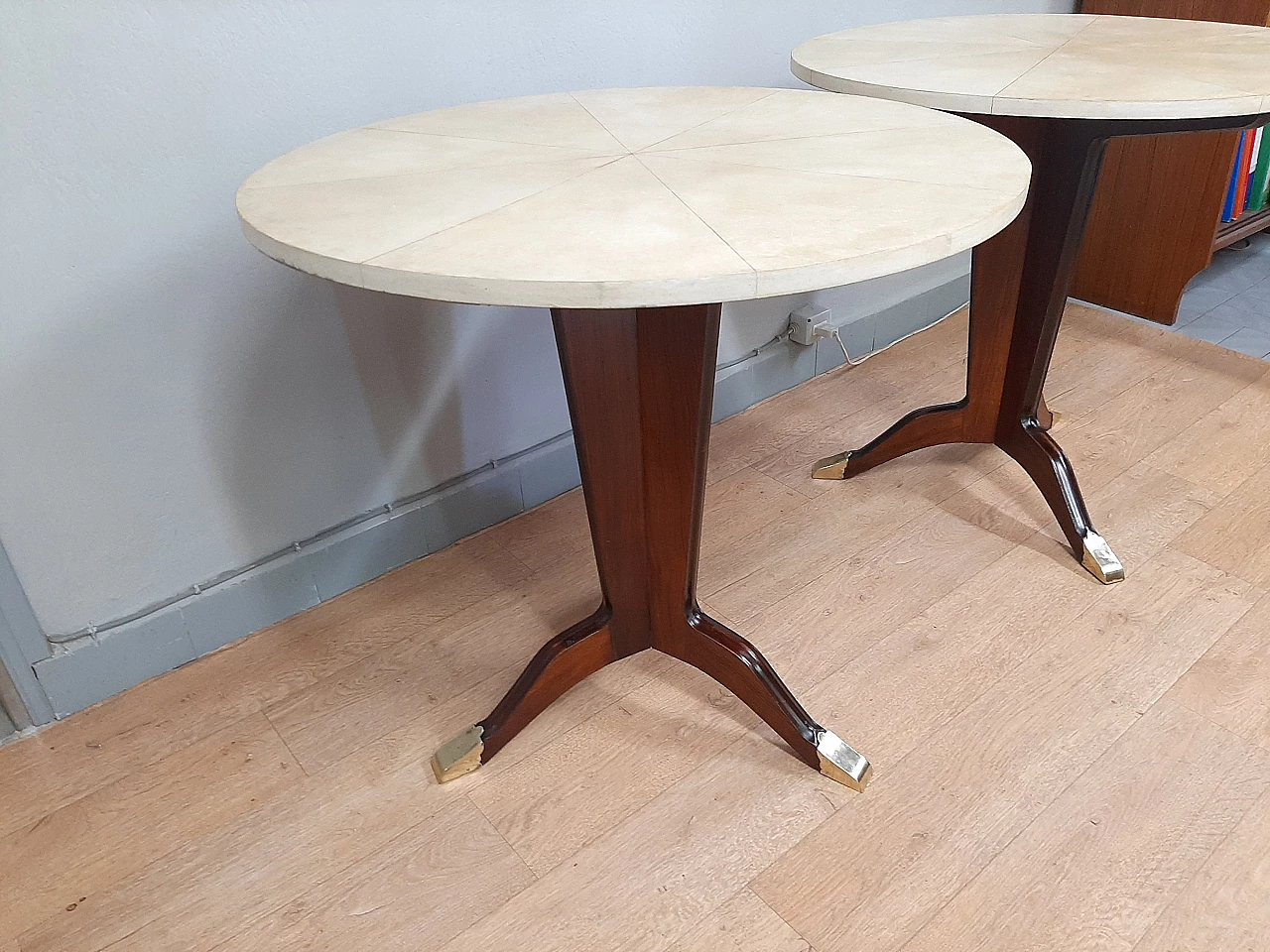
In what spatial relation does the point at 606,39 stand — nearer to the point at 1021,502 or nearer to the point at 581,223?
the point at 581,223

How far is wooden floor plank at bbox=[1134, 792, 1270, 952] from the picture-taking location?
1.02m

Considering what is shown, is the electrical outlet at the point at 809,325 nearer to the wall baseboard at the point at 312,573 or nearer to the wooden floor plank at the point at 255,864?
the wall baseboard at the point at 312,573

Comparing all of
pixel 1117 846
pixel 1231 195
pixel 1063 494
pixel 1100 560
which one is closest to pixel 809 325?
pixel 1063 494

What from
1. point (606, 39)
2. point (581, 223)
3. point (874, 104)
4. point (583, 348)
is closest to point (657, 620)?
Answer: point (583, 348)

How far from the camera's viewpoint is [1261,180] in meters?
2.56

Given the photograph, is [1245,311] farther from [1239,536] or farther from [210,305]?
[210,305]

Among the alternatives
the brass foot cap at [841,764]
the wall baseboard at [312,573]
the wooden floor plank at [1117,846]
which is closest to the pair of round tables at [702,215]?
the brass foot cap at [841,764]

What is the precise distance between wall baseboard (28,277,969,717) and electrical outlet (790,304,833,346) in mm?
113

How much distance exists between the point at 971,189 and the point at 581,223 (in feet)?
1.25

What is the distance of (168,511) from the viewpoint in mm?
1394

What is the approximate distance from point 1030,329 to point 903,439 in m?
0.34

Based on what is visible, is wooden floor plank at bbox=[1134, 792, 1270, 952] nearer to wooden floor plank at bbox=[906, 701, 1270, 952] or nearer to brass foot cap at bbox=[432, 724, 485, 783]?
wooden floor plank at bbox=[906, 701, 1270, 952]

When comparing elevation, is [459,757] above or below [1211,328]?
above

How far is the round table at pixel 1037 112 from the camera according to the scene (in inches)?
46.8
